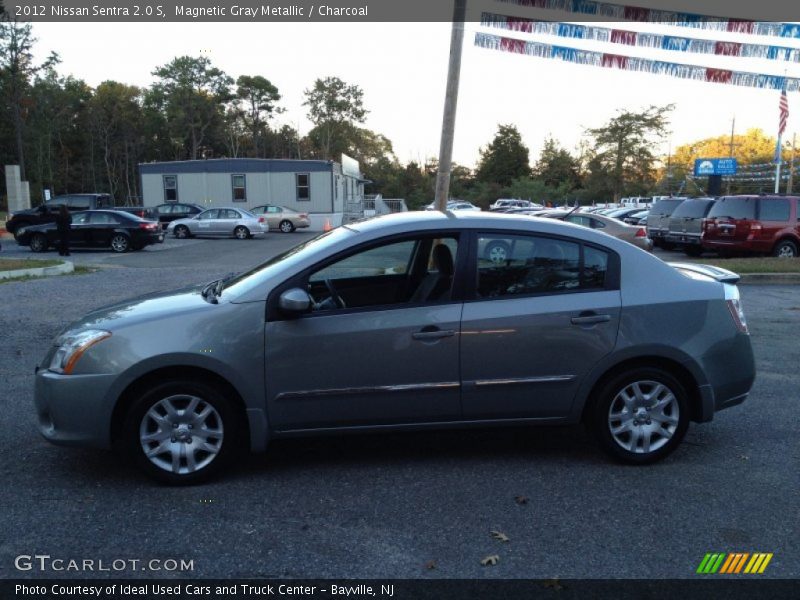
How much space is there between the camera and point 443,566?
3.46m

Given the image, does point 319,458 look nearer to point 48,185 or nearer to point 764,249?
point 764,249

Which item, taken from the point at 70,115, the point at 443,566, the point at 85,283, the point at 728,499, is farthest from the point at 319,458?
the point at 70,115

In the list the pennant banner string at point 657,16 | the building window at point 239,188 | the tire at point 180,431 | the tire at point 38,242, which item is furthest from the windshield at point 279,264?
the building window at point 239,188

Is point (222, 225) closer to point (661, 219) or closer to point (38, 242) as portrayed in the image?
point (38, 242)

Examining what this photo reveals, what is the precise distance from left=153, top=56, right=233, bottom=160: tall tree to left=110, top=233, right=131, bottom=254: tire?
5568 centimetres

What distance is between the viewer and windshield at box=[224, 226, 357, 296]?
183 inches

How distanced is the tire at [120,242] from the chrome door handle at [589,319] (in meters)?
21.7

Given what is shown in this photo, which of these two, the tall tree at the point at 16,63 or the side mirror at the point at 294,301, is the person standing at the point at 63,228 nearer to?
the side mirror at the point at 294,301

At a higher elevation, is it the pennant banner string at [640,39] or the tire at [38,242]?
the pennant banner string at [640,39]

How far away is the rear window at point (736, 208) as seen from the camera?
18.0m

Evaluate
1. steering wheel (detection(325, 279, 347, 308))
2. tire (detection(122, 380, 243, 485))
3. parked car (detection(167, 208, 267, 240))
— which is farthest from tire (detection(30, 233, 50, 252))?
tire (detection(122, 380, 243, 485))

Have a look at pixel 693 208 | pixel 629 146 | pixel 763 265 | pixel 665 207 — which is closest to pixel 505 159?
pixel 629 146

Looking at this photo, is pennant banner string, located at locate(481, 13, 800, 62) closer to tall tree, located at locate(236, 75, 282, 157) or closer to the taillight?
the taillight
